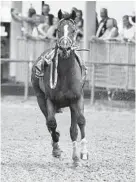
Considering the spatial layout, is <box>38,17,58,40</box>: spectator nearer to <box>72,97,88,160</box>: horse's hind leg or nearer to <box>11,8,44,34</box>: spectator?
<box>11,8,44,34</box>: spectator

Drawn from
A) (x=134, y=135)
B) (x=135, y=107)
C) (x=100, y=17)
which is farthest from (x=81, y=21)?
(x=134, y=135)

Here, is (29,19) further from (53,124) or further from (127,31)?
(53,124)

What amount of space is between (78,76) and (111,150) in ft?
5.39

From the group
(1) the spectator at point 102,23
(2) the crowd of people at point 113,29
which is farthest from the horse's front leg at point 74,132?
(1) the spectator at point 102,23

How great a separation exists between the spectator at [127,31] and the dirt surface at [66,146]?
1.55 meters

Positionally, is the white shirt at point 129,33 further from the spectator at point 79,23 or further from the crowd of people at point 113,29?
the spectator at point 79,23

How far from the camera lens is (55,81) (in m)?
8.37

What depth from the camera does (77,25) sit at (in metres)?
16.7

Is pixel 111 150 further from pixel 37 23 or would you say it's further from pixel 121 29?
pixel 37 23

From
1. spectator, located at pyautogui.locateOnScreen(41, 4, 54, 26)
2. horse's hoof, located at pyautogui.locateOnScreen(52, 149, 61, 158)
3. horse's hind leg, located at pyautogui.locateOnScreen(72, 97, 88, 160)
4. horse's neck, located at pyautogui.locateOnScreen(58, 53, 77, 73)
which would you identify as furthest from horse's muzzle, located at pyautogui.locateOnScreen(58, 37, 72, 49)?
spectator, located at pyautogui.locateOnScreen(41, 4, 54, 26)

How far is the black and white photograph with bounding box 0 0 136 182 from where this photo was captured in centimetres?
818

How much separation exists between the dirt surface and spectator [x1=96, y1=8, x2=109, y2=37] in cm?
177

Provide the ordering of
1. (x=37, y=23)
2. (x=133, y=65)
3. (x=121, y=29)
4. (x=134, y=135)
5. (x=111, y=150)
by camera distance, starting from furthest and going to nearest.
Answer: (x=37, y=23)
(x=121, y=29)
(x=133, y=65)
(x=134, y=135)
(x=111, y=150)

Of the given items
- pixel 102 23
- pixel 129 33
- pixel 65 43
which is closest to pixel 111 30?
pixel 102 23
